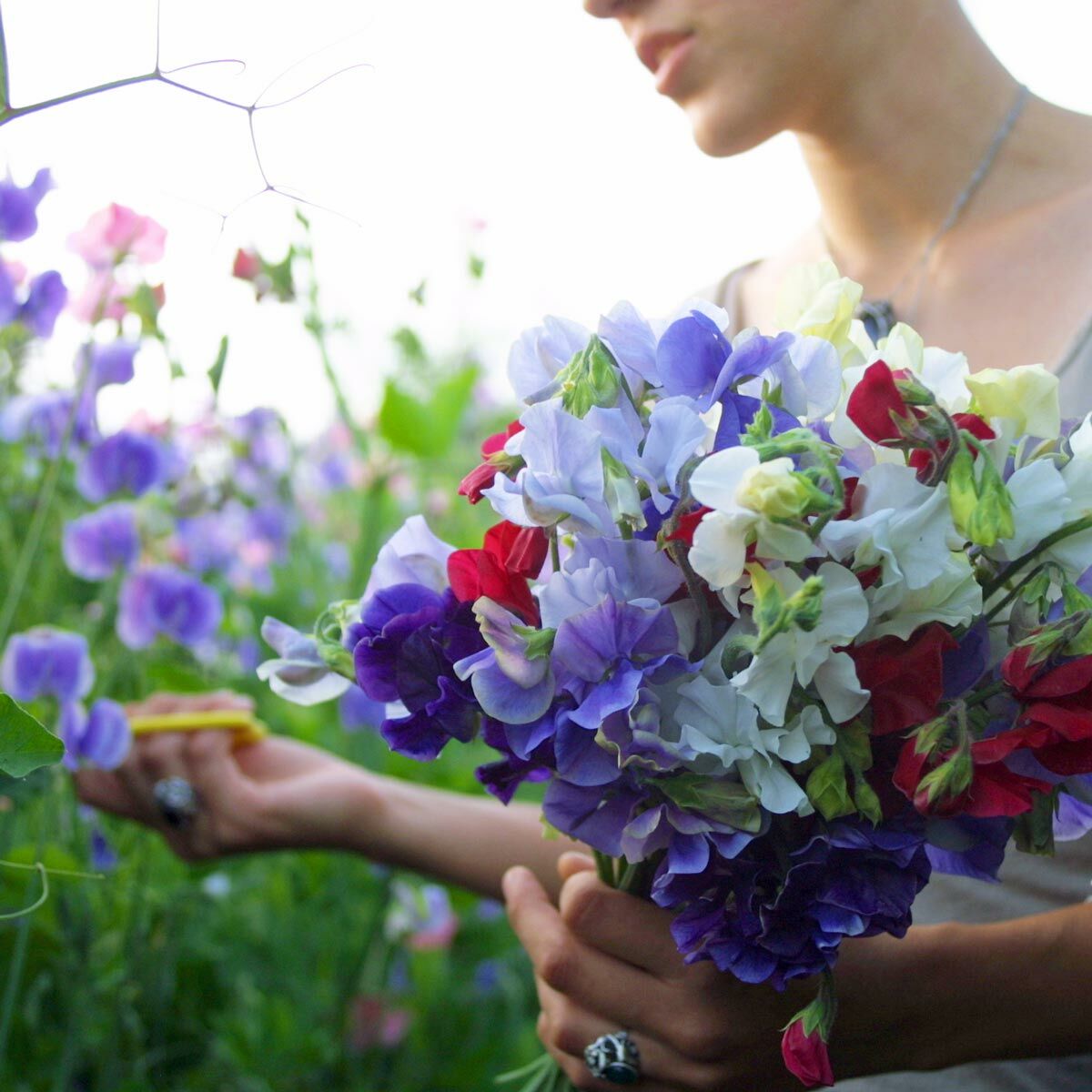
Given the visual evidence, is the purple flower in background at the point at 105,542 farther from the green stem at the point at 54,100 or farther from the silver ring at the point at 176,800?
the green stem at the point at 54,100

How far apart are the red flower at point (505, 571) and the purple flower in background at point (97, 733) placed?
1.40ft

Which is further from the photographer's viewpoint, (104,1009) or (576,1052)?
(104,1009)

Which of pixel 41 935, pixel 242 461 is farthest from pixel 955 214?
pixel 41 935

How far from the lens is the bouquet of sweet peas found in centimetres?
40

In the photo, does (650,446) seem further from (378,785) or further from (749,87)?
(378,785)

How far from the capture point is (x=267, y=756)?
2.96 feet

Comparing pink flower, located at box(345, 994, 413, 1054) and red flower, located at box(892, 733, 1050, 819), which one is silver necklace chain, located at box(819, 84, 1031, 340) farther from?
pink flower, located at box(345, 994, 413, 1054)

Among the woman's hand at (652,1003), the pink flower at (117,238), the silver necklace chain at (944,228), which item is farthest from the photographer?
the pink flower at (117,238)

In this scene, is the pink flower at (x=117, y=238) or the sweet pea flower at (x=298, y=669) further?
the pink flower at (x=117, y=238)

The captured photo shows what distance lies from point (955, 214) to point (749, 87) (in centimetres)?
20

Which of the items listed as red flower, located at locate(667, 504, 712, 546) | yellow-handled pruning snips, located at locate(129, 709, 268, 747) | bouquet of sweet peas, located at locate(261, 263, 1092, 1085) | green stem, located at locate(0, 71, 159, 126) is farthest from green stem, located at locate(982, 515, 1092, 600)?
yellow-handled pruning snips, located at locate(129, 709, 268, 747)

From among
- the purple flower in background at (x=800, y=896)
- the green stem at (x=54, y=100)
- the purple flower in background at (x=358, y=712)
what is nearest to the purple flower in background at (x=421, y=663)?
the purple flower in background at (x=800, y=896)

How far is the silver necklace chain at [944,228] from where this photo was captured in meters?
0.82

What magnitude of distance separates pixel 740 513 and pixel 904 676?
4.1 inches
